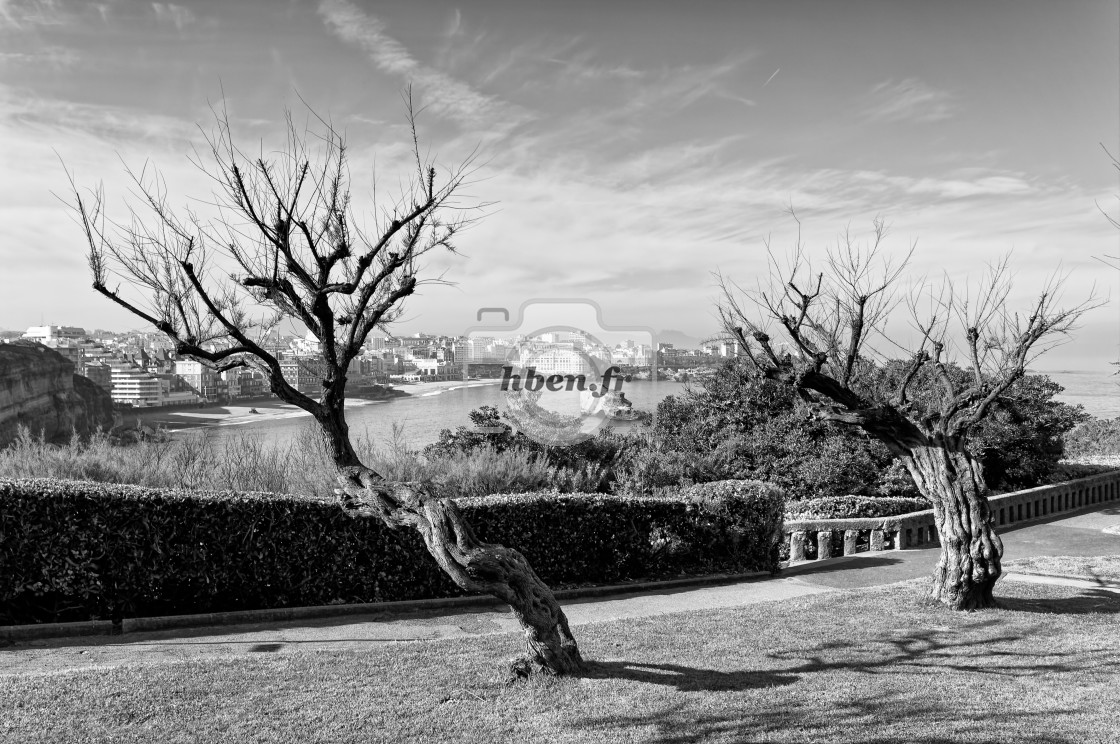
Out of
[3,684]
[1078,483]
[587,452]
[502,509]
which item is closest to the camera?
[3,684]

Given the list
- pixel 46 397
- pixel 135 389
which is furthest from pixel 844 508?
pixel 46 397

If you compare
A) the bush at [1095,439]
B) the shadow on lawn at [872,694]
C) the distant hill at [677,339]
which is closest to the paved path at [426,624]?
the shadow on lawn at [872,694]

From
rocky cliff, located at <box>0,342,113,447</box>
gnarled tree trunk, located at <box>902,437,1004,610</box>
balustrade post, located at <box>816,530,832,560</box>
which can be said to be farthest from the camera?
rocky cliff, located at <box>0,342,113,447</box>

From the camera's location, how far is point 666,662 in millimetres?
5961

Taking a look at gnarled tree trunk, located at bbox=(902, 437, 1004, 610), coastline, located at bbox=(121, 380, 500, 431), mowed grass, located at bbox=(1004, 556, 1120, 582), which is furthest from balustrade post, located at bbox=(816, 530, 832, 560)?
coastline, located at bbox=(121, 380, 500, 431)

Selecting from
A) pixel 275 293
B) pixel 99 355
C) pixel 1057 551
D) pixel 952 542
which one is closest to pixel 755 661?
pixel 952 542

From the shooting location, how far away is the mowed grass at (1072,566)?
9.77 meters

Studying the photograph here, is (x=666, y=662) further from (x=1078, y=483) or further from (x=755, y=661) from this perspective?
(x=1078, y=483)

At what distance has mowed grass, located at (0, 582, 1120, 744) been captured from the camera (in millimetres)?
4500

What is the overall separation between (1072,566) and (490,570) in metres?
8.89

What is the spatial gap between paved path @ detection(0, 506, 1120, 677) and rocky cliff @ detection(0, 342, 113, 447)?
61.2 ft

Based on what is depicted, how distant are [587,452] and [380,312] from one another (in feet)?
30.9

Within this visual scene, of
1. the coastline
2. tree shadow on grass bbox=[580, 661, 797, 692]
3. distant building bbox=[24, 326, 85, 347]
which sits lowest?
tree shadow on grass bbox=[580, 661, 797, 692]

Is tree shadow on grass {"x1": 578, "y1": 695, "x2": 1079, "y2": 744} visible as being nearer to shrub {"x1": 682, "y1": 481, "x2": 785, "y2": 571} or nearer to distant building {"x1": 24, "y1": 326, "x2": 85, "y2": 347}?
shrub {"x1": 682, "y1": 481, "x2": 785, "y2": 571}
